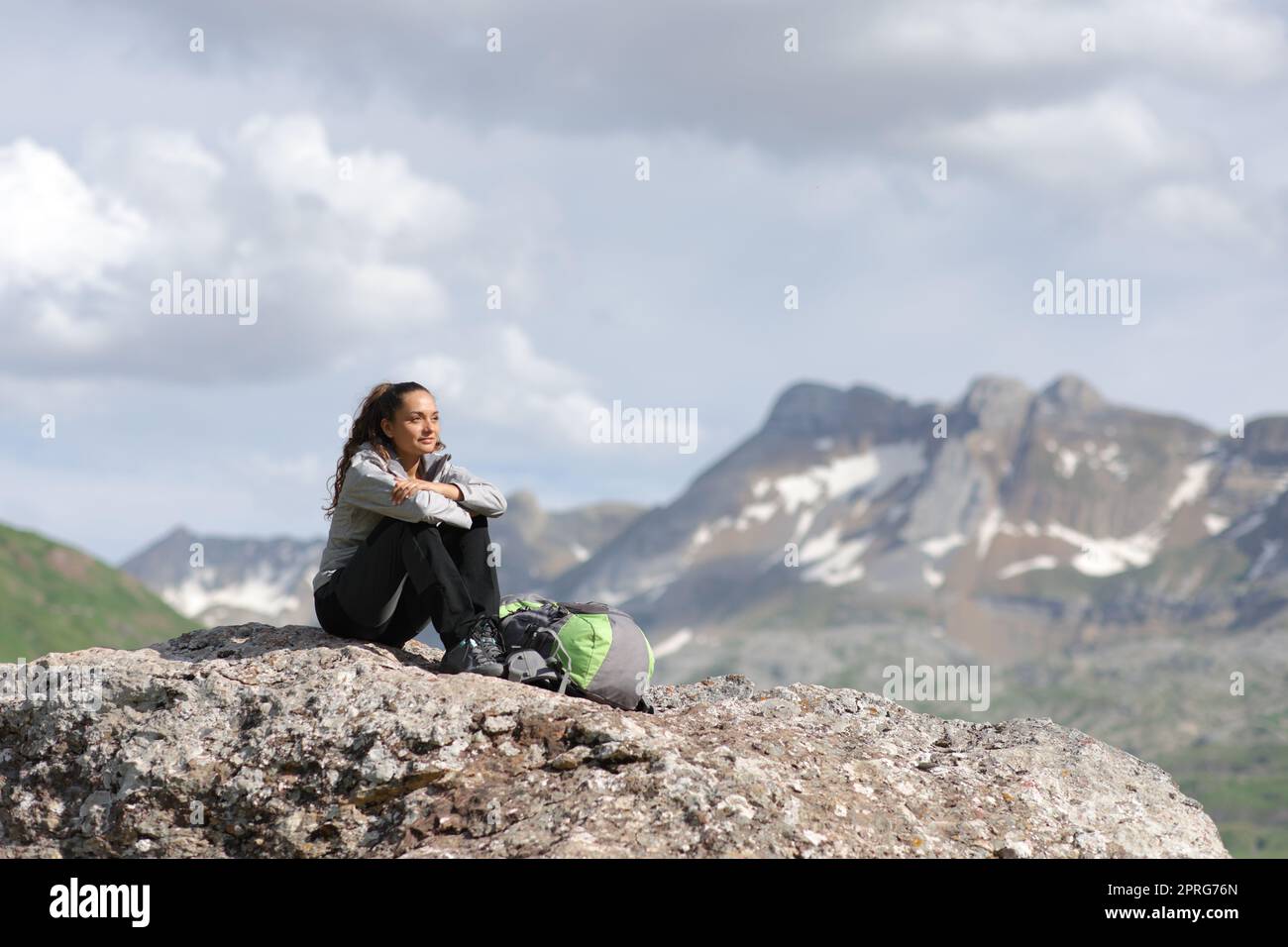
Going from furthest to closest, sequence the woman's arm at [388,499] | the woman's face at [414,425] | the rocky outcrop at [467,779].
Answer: the woman's face at [414,425] < the woman's arm at [388,499] < the rocky outcrop at [467,779]

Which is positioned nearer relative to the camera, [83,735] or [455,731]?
[455,731]

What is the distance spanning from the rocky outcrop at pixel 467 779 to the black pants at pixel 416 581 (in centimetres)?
42

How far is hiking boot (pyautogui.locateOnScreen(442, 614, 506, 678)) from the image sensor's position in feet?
40.3

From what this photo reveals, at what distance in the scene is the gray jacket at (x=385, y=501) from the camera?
1184cm

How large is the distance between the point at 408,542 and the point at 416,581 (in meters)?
0.39

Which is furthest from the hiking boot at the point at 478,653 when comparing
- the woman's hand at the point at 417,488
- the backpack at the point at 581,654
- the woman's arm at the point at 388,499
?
the woman's hand at the point at 417,488

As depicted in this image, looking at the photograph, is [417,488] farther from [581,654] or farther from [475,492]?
[581,654]

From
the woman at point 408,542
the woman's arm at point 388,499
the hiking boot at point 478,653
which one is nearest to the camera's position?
the woman's arm at point 388,499

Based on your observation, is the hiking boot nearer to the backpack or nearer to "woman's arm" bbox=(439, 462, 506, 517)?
the backpack

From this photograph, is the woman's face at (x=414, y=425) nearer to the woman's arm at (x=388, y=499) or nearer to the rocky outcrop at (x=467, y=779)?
the woman's arm at (x=388, y=499)

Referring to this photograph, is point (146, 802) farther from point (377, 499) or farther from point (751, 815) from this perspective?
point (751, 815)
